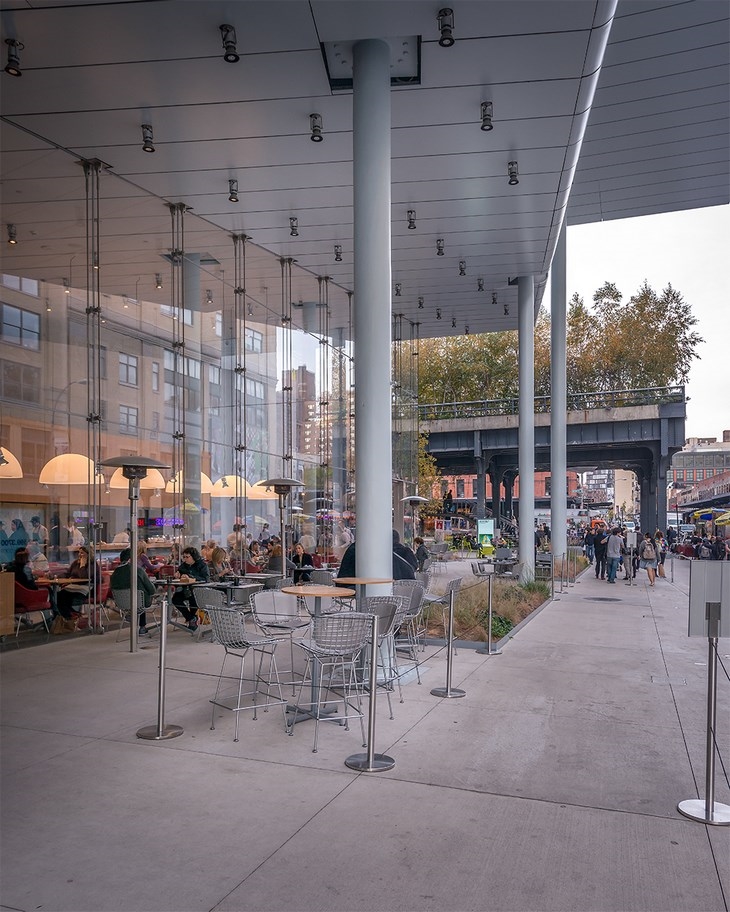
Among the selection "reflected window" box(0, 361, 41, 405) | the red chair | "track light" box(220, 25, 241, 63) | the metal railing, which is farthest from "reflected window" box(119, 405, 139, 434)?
the metal railing

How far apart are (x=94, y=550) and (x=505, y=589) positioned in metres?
8.44

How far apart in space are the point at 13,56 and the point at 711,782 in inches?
378

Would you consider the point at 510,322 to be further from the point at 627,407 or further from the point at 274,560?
the point at 627,407

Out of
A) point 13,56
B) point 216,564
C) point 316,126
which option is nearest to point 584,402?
point 216,564

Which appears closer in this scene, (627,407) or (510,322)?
(510,322)

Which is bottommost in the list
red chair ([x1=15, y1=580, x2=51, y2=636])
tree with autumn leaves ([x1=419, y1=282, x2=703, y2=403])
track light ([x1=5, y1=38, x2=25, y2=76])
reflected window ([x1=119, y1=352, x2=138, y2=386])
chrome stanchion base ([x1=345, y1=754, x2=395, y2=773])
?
chrome stanchion base ([x1=345, y1=754, x2=395, y2=773])

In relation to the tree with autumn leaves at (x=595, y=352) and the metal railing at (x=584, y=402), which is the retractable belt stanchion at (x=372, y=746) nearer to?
the metal railing at (x=584, y=402)

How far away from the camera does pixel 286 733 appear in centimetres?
654

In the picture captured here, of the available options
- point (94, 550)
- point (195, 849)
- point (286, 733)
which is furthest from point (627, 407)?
point (195, 849)

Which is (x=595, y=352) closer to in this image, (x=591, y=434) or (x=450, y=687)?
(x=591, y=434)

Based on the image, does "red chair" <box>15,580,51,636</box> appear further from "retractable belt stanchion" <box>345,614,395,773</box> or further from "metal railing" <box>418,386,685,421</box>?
"metal railing" <box>418,386,685,421</box>

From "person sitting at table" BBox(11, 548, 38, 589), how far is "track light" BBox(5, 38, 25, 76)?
20.2 ft

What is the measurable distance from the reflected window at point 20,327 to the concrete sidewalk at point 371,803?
4.76 meters

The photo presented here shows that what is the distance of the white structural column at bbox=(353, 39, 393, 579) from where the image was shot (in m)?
8.84
